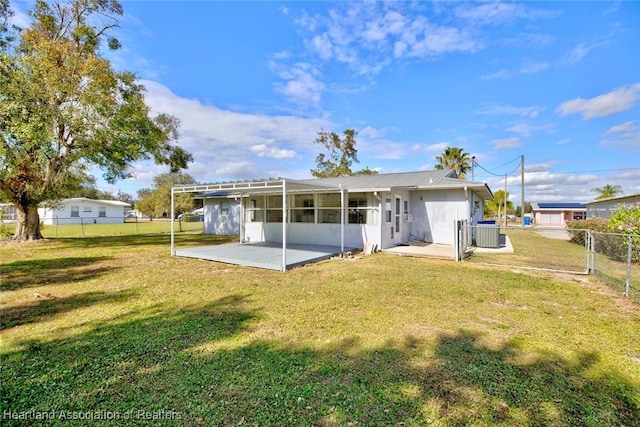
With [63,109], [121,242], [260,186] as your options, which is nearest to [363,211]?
[260,186]

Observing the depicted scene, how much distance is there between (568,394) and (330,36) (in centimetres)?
1257

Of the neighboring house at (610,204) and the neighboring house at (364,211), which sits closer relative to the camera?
the neighboring house at (364,211)

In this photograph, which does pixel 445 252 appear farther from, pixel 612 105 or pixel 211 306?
pixel 612 105

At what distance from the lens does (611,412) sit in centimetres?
236

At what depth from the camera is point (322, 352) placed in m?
3.38

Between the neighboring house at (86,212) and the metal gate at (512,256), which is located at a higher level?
the neighboring house at (86,212)

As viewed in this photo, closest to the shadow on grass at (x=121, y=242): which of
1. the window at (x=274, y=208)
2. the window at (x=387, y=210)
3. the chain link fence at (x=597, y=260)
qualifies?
the window at (x=274, y=208)

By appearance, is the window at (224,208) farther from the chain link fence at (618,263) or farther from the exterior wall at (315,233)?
the chain link fence at (618,263)

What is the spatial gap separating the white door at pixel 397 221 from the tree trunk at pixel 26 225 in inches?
662

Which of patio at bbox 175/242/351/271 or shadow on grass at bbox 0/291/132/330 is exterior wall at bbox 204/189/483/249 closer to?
patio at bbox 175/242/351/271

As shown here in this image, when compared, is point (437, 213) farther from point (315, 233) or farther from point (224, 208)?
point (224, 208)

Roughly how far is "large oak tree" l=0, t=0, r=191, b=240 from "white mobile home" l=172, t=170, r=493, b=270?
4.54 metres

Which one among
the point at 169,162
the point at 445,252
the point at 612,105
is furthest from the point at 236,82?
the point at 612,105

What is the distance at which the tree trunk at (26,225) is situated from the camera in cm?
1362
